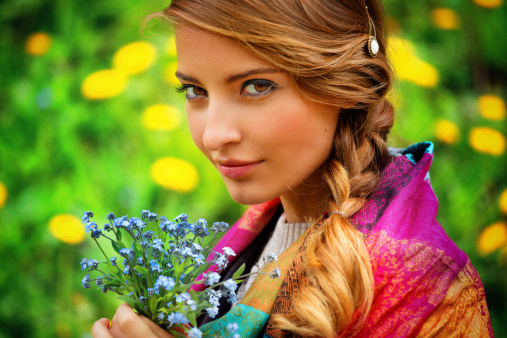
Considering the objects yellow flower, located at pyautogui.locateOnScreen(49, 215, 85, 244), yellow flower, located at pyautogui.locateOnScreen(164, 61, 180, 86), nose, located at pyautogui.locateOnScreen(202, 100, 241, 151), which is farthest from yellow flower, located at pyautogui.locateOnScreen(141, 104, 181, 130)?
nose, located at pyautogui.locateOnScreen(202, 100, 241, 151)

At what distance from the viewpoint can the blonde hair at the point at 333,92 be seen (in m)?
1.24

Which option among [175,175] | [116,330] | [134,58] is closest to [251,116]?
[116,330]

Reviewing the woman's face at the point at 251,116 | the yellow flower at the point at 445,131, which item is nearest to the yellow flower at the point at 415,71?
the yellow flower at the point at 445,131

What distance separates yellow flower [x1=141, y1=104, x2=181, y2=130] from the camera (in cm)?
302

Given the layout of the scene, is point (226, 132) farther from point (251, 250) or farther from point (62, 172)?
point (62, 172)

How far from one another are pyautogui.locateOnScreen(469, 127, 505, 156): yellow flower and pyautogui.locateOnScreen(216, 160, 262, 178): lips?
197 cm

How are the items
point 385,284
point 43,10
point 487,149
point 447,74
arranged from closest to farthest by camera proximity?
point 385,284, point 487,149, point 447,74, point 43,10

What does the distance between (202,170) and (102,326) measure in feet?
5.49

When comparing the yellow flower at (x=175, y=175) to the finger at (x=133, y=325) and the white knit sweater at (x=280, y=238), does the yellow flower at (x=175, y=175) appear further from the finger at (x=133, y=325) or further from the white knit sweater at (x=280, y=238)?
the finger at (x=133, y=325)

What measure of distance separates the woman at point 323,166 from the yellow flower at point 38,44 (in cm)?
215

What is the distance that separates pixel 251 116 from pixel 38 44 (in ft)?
8.18

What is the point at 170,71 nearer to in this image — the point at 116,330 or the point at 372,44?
the point at 372,44

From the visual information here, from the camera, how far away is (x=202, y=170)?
301 centimetres

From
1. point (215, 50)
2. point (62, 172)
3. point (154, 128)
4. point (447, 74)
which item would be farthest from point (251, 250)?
point (447, 74)
